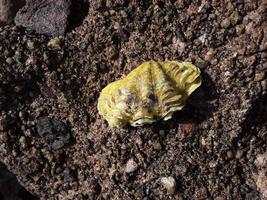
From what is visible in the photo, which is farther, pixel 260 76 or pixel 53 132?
pixel 53 132

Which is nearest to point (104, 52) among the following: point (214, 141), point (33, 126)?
point (33, 126)

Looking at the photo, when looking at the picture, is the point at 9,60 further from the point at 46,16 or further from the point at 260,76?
the point at 260,76

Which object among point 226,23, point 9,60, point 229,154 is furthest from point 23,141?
point 226,23

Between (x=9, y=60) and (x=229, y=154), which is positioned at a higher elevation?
(x=9, y=60)

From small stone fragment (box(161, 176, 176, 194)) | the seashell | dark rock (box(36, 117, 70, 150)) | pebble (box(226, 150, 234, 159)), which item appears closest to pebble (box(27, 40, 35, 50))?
dark rock (box(36, 117, 70, 150))

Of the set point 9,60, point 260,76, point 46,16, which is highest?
point 46,16

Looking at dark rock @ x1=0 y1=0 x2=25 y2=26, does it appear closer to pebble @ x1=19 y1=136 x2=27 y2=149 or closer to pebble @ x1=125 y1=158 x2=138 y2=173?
pebble @ x1=19 y1=136 x2=27 y2=149

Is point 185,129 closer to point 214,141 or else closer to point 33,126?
point 214,141
